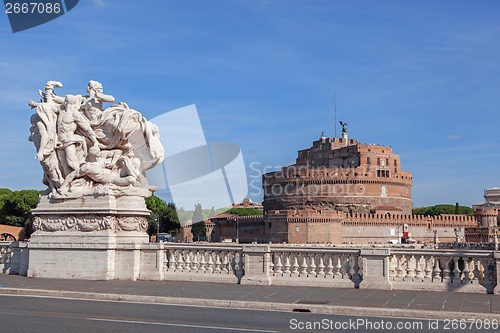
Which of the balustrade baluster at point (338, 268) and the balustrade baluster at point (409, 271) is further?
the balustrade baluster at point (338, 268)

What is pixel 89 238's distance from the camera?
1345 centimetres

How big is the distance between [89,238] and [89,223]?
39 cm

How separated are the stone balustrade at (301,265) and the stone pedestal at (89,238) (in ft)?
0.16

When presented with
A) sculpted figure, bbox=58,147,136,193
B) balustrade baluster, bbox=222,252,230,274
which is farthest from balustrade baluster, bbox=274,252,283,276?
sculpted figure, bbox=58,147,136,193

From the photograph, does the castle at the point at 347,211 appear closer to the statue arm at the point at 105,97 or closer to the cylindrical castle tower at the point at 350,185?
the cylindrical castle tower at the point at 350,185

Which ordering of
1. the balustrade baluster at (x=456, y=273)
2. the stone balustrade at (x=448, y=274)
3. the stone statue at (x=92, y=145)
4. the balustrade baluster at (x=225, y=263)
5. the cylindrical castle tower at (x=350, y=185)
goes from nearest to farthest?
the stone balustrade at (x=448, y=274)
the balustrade baluster at (x=456, y=273)
the balustrade baluster at (x=225, y=263)
the stone statue at (x=92, y=145)
the cylindrical castle tower at (x=350, y=185)

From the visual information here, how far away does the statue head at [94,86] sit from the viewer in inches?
564

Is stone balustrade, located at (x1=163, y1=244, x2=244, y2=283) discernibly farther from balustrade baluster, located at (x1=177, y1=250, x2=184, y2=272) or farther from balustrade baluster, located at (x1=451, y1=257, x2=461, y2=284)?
balustrade baluster, located at (x1=451, y1=257, x2=461, y2=284)

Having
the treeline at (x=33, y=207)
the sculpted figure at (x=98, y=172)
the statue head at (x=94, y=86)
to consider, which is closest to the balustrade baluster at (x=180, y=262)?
the sculpted figure at (x=98, y=172)

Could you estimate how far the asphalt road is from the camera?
24.5 feet

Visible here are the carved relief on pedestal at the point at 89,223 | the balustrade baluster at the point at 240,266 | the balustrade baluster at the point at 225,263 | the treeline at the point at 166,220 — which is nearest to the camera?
the balustrade baluster at the point at 240,266

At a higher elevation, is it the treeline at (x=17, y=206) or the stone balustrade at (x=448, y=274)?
the treeline at (x=17, y=206)

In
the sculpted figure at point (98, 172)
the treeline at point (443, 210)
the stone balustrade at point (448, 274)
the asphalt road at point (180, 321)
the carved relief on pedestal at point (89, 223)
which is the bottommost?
the asphalt road at point (180, 321)

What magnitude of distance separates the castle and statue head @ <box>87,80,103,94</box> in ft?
232
